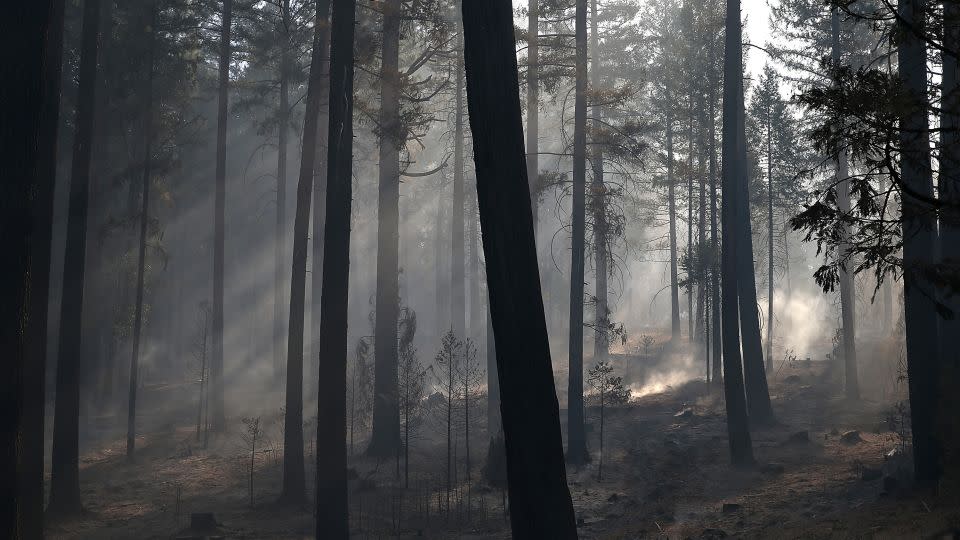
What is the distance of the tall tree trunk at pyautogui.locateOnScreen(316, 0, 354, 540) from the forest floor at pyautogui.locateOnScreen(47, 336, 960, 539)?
188 cm

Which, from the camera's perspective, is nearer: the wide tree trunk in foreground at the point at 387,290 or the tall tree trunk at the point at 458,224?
the wide tree trunk in foreground at the point at 387,290

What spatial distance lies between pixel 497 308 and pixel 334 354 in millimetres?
6222

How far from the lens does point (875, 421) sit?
19.0 metres

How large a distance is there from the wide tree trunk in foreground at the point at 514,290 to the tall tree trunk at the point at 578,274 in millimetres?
12059

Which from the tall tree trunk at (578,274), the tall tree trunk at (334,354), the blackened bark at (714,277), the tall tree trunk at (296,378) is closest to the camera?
the tall tree trunk at (334,354)

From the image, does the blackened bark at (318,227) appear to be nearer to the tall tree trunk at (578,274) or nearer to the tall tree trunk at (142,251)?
the tall tree trunk at (142,251)

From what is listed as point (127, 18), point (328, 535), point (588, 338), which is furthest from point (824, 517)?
point (588, 338)

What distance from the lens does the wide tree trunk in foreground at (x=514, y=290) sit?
19.4 feet

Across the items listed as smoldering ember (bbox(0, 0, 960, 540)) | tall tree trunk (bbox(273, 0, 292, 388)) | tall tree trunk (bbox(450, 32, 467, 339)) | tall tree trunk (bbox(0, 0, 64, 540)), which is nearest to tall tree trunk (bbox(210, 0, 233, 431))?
smoldering ember (bbox(0, 0, 960, 540))

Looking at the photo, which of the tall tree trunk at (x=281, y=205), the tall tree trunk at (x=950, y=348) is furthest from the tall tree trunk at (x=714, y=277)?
the tall tree trunk at (x=281, y=205)

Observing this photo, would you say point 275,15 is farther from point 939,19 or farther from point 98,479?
point 939,19

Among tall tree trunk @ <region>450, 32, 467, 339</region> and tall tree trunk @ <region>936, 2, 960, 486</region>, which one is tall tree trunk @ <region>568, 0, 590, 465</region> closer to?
tall tree trunk @ <region>450, 32, 467, 339</region>

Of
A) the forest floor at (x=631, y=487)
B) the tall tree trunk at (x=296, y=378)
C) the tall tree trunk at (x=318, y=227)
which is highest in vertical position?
the tall tree trunk at (x=318, y=227)

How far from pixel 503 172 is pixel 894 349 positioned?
20.8 meters
